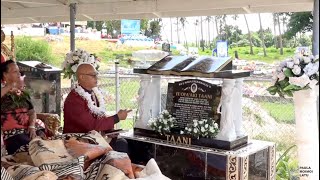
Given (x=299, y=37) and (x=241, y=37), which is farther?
(x=241, y=37)

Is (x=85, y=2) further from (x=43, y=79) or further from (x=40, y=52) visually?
(x=40, y=52)

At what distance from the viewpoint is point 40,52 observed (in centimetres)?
1700

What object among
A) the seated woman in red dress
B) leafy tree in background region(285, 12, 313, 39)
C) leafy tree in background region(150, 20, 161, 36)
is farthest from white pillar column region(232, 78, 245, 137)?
leafy tree in background region(150, 20, 161, 36)

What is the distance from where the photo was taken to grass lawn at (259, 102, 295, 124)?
24.1 ft

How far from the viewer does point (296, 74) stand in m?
3.64

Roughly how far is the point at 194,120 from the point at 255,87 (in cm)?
409

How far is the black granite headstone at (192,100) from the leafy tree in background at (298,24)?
9.01 metres

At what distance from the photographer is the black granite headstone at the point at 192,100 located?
13.1 feet

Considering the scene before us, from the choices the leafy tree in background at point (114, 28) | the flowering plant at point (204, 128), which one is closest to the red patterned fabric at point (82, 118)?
the flowering plant at point (204, 128)

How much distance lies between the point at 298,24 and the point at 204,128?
1042cm

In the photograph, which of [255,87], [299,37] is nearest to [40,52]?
[299,37]

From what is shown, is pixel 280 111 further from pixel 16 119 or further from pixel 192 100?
pixel 16 119

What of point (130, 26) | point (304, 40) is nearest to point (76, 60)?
point (304, 40)

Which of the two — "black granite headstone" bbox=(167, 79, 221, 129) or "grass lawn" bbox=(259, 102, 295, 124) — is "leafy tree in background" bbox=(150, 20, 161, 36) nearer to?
"grass lawn" bbox=(259, 102, 295, 124)
